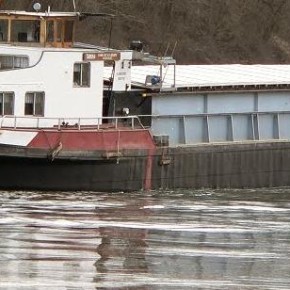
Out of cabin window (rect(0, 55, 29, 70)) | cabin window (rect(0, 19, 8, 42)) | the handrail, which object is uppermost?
cabin window (rect(0, 19, 8, 42))

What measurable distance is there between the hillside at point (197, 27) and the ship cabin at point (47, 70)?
72.6 ft

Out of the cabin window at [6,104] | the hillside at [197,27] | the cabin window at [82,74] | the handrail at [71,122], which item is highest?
the hillside at [197,27]

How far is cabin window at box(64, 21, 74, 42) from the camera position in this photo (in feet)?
90.0

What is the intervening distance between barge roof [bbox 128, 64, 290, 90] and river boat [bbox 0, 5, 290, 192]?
58 mm

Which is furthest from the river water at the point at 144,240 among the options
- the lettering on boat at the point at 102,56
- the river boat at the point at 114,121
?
the lettering on boat at the point at 102,56

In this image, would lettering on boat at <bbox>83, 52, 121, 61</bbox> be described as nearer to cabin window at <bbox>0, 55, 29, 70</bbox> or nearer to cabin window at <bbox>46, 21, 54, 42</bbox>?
cabin window at <bbox>46, 21, 54, 42</bbox>

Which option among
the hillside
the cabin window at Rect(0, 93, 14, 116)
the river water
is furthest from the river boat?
the hillside

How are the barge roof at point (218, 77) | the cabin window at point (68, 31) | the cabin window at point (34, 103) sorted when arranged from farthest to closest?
the barge roof at point (218, 77) < the cabin window at point (68, 31) < the cabin window at point (34, 103)

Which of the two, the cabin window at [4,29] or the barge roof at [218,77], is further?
the barge roof at [218,77]

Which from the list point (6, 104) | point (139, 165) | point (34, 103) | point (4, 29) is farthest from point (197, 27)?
point (6, 104)

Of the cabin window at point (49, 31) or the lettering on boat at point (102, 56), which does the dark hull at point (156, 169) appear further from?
the cabin window at point (49, 31)

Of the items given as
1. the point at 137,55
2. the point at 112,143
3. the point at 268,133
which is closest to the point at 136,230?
the point at 112,143

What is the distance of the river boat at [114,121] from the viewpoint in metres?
26.1

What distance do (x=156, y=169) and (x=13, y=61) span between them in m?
4.23
